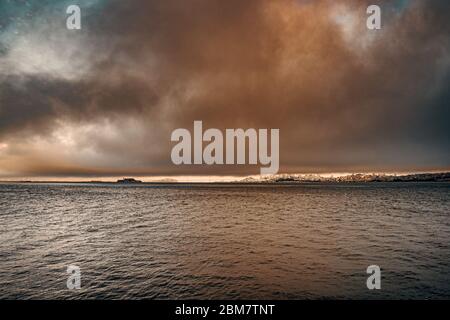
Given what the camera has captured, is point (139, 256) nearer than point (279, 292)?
No

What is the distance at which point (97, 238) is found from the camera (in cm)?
2981

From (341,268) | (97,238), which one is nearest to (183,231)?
(97,238)

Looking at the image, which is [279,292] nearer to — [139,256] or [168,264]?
[168,264]

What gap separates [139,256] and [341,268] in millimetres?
15267

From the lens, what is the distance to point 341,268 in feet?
60.1

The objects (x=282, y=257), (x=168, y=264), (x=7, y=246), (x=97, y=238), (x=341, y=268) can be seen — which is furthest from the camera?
(x=97, y=238)

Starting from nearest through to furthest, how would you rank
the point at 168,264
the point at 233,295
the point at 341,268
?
the point at 233,295, the point at 341,268, the point at 168,264

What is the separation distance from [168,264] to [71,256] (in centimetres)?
868

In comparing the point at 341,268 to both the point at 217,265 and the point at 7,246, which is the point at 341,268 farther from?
the point at 7,246
